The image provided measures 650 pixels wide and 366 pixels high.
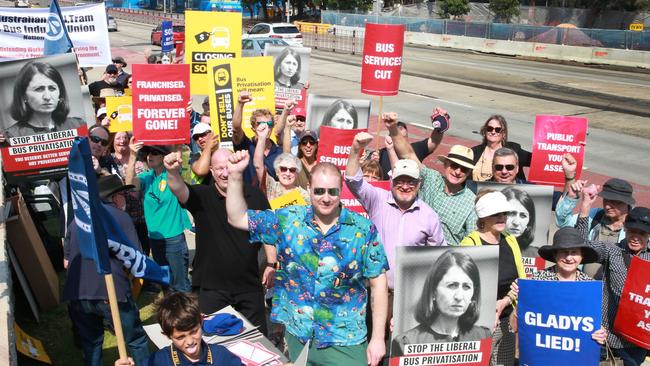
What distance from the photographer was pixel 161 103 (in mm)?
8078

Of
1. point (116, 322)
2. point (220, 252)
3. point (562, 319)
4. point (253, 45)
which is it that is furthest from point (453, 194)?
point (253, 45)

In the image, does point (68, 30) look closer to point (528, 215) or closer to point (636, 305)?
point (528, 215)

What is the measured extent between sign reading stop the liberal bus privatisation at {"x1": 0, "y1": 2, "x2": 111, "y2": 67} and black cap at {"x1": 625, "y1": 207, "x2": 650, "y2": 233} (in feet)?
31.5

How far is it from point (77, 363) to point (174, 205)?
1.66 metres

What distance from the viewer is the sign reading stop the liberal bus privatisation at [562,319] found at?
14.5ft

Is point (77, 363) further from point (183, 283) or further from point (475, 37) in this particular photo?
point (475, 37)

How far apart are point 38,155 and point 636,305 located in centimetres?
570

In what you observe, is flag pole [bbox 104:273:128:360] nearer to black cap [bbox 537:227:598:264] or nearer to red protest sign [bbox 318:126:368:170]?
black cap [bbox 537:227:598:264]

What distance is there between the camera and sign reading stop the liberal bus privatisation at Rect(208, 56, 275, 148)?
831 centimetres

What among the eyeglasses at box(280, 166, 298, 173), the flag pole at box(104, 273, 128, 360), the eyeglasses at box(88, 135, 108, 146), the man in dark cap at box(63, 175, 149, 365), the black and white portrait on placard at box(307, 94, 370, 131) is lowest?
the man in dark cap at box(63, 175, 149, 365)

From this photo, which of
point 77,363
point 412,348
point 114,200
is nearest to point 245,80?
point 114,200

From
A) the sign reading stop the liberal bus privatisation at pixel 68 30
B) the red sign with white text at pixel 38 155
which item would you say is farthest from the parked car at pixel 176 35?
the red sign with white text at pixel 38 155

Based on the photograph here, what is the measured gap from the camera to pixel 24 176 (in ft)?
23.5

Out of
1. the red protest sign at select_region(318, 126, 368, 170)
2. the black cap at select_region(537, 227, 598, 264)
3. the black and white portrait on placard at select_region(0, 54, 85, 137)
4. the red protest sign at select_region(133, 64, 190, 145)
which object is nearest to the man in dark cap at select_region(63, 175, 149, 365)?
the black and white portrait on placard at select_region(0, 54, 85, 137)
